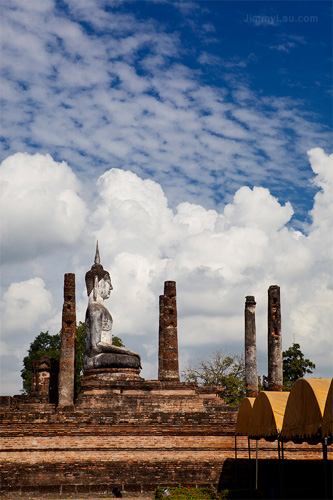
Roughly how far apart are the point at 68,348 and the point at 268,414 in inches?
404

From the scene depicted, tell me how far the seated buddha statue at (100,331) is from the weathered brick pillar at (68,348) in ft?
3.29

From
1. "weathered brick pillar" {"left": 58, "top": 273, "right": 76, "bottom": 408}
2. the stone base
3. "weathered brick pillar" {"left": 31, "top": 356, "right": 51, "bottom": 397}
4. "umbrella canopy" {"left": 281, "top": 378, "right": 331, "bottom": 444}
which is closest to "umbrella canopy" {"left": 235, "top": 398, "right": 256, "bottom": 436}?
"umbrella canopy" {"left": 281, "top": 378, "right": 331, "bottom": 444}

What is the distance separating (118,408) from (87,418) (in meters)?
1.91

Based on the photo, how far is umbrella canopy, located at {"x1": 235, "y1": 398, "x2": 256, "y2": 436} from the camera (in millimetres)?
14841

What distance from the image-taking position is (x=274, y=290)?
2378 centimetres

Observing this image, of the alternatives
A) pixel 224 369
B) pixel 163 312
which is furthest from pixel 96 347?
pixel 224 369

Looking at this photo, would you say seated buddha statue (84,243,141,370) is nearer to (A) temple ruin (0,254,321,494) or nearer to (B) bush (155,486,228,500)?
(A) temple ruin (0,254,321,494)

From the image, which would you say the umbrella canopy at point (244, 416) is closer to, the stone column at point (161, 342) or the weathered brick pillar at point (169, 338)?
the weathered brick pillar at point (169, 338)

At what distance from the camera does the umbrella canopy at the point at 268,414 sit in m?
12.1

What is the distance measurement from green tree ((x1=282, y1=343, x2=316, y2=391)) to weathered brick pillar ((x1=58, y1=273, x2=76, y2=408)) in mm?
24258

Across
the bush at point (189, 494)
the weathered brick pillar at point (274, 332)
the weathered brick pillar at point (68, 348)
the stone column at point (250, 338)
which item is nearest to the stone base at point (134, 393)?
the weathered brick pillar at point (68, 348)

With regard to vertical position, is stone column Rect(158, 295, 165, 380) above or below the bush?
above

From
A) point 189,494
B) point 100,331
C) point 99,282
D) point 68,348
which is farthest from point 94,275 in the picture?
point 189,494

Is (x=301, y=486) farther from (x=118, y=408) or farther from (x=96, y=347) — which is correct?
(x=96, y=347)
